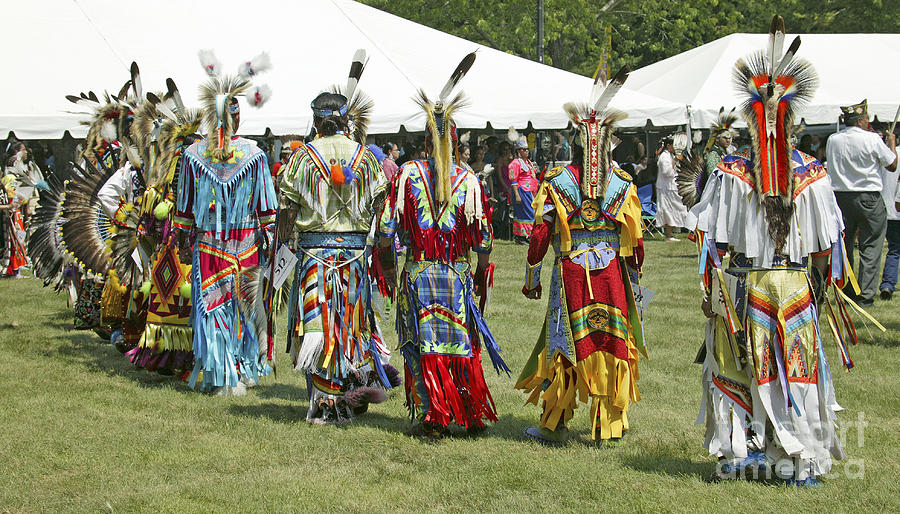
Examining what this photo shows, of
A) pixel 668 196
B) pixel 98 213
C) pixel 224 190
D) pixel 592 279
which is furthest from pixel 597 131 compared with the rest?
pixel 668 196

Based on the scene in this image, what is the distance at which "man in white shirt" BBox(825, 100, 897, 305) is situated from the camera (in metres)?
8.46

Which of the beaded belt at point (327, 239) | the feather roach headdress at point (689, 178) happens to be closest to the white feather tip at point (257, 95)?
the beaded belt at point (327, 239)

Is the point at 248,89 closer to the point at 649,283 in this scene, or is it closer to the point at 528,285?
the point at 528,285

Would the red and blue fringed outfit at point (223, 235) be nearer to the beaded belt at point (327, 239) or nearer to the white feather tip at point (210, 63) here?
the white feather tip at point (210, 63)

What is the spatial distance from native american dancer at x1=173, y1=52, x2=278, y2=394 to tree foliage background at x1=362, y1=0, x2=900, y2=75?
18.1 meters

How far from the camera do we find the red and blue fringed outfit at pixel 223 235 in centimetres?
582

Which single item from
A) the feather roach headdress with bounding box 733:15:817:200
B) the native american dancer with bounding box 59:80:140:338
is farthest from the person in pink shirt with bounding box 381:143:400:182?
the feather roach headdress with bounding box 733:15:817:200

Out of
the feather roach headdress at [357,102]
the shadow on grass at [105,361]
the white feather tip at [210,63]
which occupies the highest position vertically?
the white feather tip at [210,63]

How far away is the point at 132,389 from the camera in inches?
242

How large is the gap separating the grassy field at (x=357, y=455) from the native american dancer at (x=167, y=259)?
0.21m

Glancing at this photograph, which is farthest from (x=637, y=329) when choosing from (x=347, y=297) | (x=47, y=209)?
(x=47, y=209)

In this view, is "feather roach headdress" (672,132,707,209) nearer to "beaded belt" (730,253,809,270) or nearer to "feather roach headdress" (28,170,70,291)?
"beaded belt" (730,253,809,270)

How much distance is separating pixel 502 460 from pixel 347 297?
4.29 feet

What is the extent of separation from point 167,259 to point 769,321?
12.8 ft
